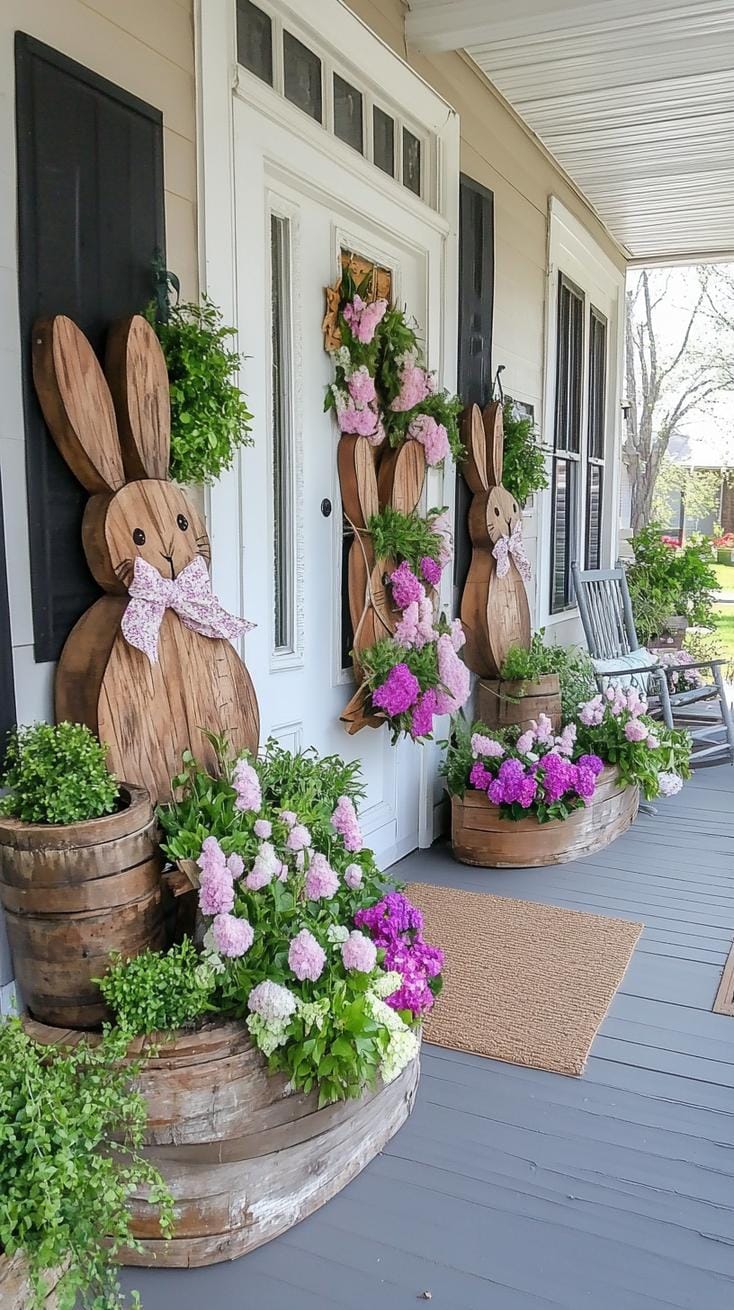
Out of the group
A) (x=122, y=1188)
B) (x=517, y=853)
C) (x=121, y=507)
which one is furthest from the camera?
(x=517, y=853)

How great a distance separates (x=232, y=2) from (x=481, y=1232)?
2590 millimetres

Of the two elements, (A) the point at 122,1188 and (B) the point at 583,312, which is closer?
(A) the point at 122,1188

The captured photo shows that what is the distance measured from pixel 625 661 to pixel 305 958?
10.4 feet

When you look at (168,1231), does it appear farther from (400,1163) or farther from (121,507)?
(121,507)

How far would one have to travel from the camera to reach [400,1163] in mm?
1841

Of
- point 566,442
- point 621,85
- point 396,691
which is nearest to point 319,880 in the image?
point 396,691

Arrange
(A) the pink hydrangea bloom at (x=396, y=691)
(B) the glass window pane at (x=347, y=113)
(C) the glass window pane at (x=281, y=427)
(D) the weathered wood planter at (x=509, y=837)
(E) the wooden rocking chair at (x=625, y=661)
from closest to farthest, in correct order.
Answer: (C) the glass window pane at (x=281, y=427)
(B) the glass window pane at (x=347, y=113)
(A) the pink hydrangea bloom at (x=396, y=691)
(D) the weathered wood planter at (x=509, y=837)
(E) the wooden rocking chair at (x=625, y=661)

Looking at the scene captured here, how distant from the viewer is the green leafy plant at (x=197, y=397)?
1.99m

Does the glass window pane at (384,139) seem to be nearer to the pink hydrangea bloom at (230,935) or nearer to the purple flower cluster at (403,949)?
the purple flower cluster at (403,949)

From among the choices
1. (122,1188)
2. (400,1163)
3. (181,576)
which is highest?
(181,576)

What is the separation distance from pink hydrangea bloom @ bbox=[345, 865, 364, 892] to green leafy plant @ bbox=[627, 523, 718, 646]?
4.58 metres

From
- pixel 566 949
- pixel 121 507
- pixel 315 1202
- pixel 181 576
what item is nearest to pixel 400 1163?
pixel 315 1202

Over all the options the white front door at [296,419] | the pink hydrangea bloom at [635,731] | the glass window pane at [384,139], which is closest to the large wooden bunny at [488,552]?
the pink hydrangea bloom at [635,731]

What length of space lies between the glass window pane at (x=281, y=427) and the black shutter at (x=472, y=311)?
1.11m
